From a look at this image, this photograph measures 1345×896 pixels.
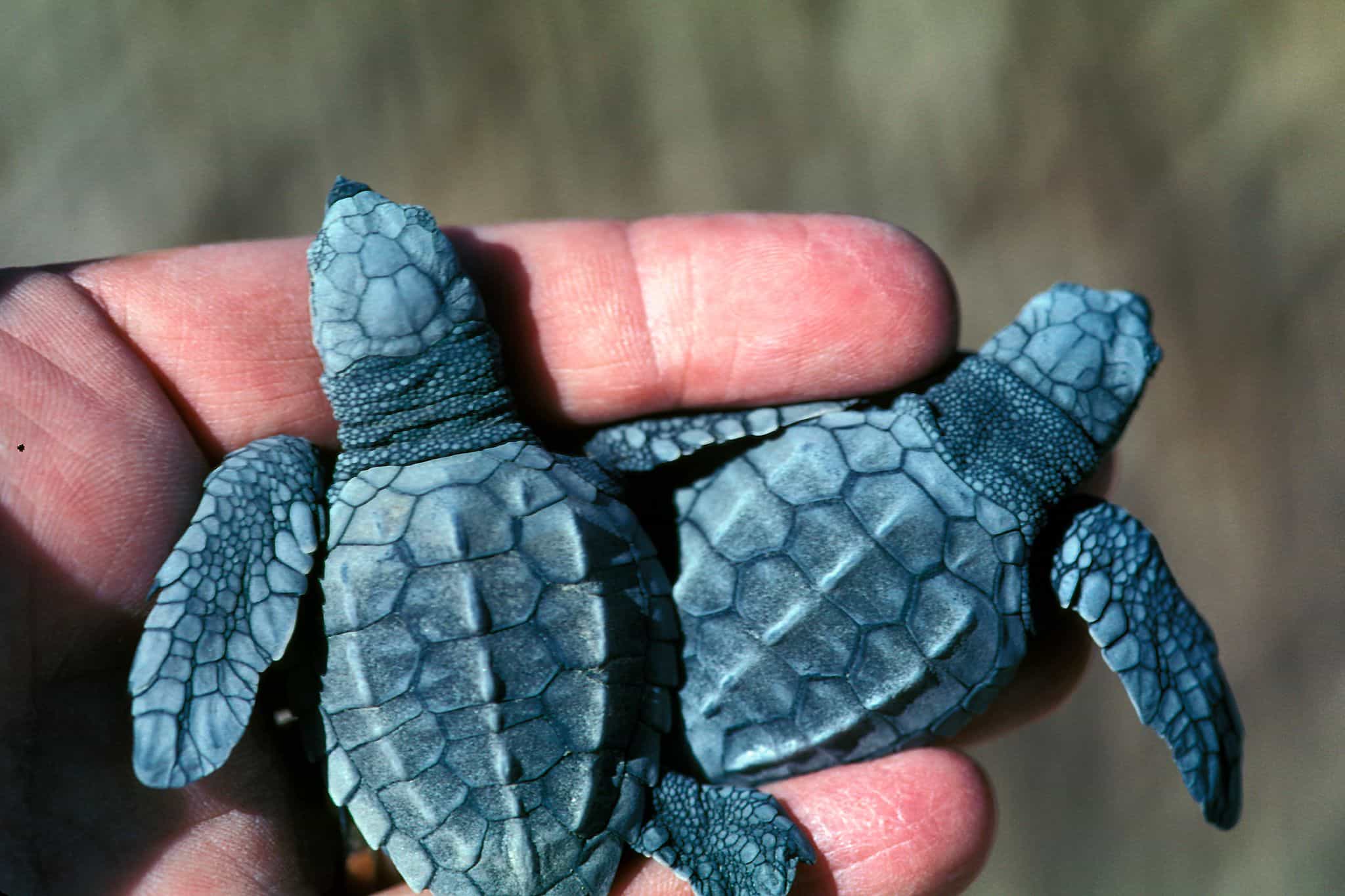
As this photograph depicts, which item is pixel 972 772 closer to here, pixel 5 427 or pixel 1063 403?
pixel 1063 403

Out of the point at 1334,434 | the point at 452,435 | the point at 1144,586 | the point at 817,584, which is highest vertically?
the point at 452,435

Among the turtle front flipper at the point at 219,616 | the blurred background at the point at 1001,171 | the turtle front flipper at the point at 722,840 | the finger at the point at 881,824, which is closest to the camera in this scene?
the turtle front flipper at the point at 219,616

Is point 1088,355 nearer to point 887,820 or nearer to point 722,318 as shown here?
point 722,318

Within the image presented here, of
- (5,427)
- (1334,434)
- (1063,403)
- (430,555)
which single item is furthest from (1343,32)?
(5,427)

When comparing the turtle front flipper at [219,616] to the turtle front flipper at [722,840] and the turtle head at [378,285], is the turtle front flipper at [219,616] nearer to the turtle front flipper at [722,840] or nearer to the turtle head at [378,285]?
the turtle head at [378,285]

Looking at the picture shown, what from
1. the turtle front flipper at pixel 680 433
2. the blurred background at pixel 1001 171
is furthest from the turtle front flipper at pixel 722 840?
the blurred background at pixel 1001 171

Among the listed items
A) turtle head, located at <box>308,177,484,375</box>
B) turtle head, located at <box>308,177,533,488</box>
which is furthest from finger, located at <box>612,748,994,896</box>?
turtle head, located at <box>308,177,484,375</box>

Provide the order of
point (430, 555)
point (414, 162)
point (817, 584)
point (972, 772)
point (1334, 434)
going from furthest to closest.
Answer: point (414, 162) < point (1334, 434) < point (972, 772) < point (817, 584) < point (430, 555)
